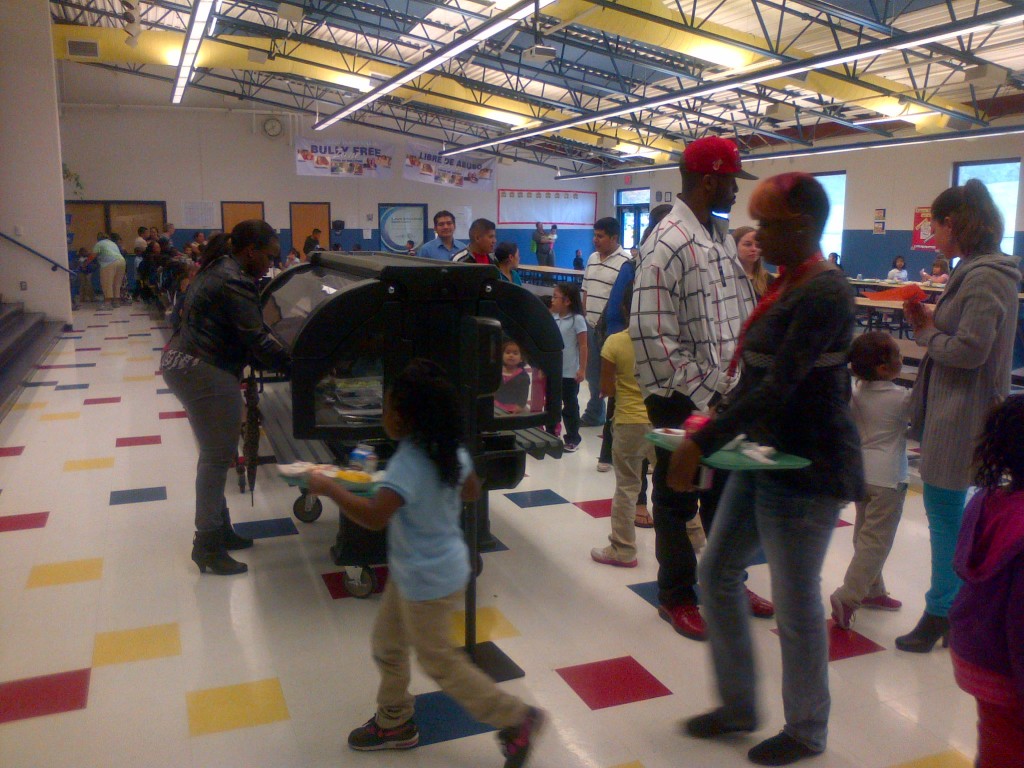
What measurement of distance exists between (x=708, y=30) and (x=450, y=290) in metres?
8.81

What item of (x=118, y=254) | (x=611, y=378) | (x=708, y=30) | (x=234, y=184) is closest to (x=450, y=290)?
(x=611, y=378)

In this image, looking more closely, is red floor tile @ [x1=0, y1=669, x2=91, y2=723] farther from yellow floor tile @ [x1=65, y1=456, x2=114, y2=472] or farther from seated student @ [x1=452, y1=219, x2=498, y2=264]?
seated student @ [x1=452, y1=219, x2=498, y2=264]

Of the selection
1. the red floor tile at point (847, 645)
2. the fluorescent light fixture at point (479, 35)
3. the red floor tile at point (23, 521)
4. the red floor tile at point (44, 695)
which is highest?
the fluorescent light fixture at point (479, 35)

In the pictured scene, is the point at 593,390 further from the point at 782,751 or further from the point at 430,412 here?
the point at 430,412

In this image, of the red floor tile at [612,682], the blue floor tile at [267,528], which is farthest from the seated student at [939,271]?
the red floor tile at [612,682]

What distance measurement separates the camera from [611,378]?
3314 mm

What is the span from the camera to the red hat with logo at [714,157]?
248 centimetres

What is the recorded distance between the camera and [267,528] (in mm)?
3855

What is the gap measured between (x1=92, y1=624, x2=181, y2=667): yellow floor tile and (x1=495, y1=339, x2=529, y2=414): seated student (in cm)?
141

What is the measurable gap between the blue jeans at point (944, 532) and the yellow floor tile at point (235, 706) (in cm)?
202

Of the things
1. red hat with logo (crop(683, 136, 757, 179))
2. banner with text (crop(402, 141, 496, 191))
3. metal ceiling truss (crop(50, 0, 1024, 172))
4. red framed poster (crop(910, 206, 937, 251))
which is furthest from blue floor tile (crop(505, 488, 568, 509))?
banner with text (crop(402, 141, 496, 191))

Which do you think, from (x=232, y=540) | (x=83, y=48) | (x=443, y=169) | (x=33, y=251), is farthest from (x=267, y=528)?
(x=443, y=169)

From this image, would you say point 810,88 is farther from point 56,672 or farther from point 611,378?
point 56,672

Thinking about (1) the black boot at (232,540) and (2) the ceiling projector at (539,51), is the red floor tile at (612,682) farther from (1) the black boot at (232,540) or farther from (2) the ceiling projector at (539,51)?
(2) the ceiling projector at (539,51)
